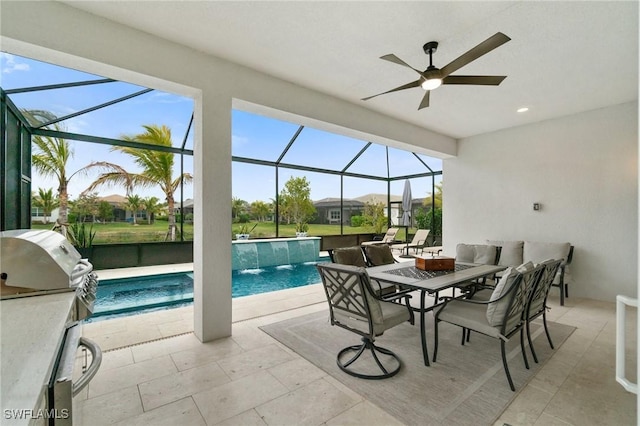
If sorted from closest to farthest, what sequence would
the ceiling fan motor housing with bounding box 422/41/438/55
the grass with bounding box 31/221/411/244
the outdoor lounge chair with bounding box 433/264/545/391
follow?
the outdoor lounge chair with bounding box 433/264/545/391, the ceiling fan motor housing with bounding box 422/41/438/55, the grass with bounding box 31/221/411/244

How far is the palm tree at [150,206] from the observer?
7574 mm

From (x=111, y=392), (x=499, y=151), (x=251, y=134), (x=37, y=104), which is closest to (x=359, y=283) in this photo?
(x=111, y=392)

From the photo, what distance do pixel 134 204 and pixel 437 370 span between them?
25.5 ft

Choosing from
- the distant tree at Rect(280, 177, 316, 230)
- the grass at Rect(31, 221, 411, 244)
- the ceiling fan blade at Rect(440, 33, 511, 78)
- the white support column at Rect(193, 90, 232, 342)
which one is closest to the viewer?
the ceiling fan blade at Rect(440, 33, 511, 78)

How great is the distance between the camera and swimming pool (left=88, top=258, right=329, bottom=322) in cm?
450

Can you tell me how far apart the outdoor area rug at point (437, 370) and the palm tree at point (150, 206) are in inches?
224

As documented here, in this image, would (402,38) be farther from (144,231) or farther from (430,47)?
(144,231)

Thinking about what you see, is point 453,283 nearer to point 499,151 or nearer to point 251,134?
point 499,151

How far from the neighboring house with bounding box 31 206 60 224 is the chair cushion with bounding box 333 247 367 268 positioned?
19.8 ft

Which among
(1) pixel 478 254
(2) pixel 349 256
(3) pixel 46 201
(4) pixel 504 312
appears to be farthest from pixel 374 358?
(3) pixel 46 201

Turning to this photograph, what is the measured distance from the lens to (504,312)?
7.66 feet

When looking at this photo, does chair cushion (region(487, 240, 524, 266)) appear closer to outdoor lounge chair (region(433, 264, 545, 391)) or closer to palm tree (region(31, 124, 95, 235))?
outdoor lounge chair (region(433, 264, 545, 391))

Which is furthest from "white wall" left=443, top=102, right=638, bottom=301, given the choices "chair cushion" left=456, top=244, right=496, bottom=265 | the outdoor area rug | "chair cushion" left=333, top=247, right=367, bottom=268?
"chair cushion" left=333, top=247, right=367, bottom=268

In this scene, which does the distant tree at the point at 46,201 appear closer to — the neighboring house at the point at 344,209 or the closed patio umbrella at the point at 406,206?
the neighboring house at the point at 344,209
